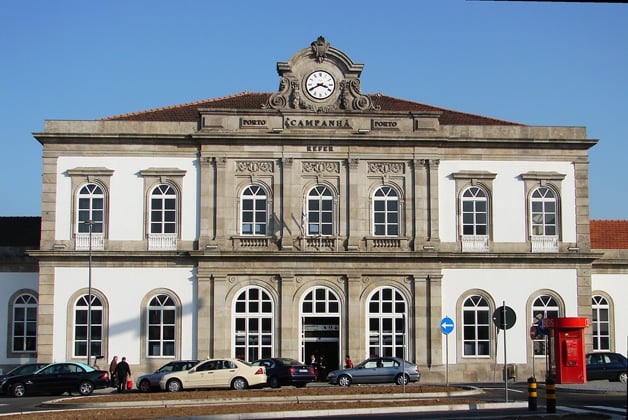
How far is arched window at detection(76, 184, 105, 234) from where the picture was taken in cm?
4188

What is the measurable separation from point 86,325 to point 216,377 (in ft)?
34.1

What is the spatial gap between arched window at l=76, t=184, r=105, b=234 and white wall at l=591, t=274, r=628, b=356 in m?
22.8

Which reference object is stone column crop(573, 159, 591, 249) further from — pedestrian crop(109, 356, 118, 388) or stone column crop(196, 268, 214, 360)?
pedestrian crop(109, 356, 118, 388)

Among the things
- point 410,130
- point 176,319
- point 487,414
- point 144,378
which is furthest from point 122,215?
point 487,414

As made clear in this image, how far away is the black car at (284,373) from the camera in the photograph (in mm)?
35219

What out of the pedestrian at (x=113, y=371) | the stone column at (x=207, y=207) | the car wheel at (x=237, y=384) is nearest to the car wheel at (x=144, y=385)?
the pedestrian at (x=113, y=371)

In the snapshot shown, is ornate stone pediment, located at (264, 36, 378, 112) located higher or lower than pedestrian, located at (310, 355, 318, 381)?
higher

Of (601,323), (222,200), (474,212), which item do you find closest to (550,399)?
(474,212)

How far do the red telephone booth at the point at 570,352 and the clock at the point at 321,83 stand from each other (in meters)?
14.3

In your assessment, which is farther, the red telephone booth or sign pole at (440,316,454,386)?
the red telephone booth

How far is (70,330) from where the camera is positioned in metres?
41.2

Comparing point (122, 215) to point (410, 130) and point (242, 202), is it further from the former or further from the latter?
point (410, 130)

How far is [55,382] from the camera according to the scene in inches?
1347

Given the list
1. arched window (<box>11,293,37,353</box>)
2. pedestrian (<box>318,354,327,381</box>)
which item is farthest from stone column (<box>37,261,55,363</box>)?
pedestrian (<box>318,354,327,381</box>)
